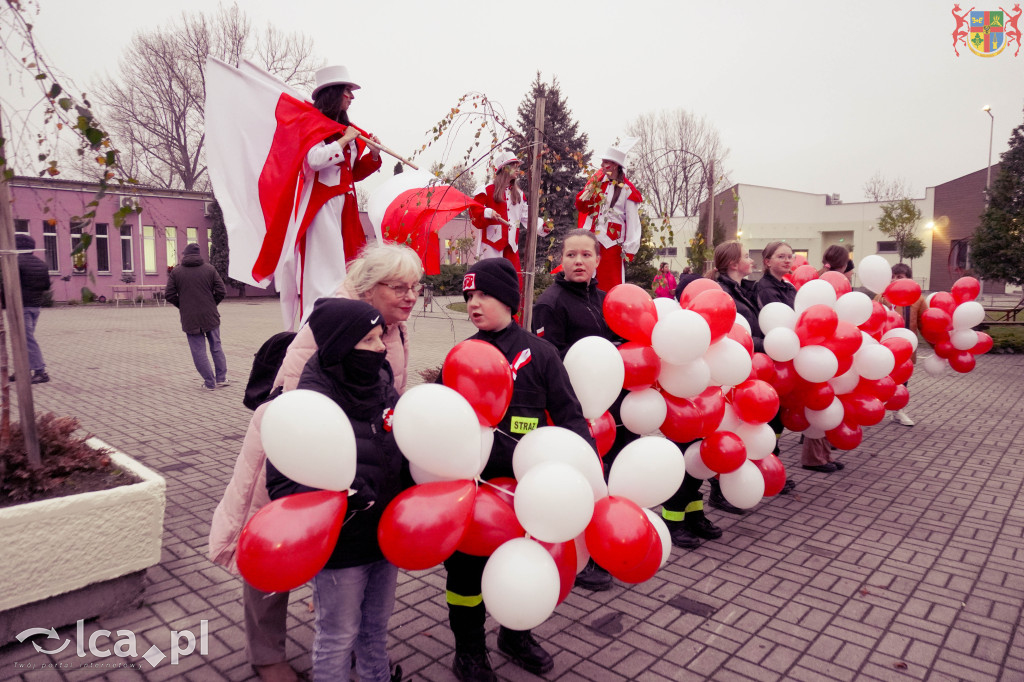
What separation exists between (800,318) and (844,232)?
47.6 metres

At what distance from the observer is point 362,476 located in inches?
85.6

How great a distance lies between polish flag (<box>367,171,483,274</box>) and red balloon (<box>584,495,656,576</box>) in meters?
2.01

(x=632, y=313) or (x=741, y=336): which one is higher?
(x=632, y=313)

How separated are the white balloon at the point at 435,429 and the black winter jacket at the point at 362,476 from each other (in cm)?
11

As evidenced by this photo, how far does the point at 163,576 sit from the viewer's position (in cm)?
374

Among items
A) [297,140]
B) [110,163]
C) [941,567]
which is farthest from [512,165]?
[941,567]

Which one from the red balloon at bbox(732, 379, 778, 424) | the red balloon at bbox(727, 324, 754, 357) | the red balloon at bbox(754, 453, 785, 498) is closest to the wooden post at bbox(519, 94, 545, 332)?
the red balloon at bbox(727, 324, 754, 357)

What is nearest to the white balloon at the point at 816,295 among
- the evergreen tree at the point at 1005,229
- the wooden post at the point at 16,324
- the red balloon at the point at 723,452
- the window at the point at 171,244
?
the red balloon at the point at 723,452

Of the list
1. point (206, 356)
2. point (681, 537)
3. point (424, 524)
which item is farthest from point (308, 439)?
point (206, 356)

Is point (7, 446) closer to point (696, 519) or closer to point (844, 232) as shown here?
point (696, 519)

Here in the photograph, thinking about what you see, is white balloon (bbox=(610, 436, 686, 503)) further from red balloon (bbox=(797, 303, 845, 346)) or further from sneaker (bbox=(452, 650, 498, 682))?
red balloon (bbox=(797, 303, 845, 346))

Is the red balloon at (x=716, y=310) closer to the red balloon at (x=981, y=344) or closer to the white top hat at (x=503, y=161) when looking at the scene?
the white top hat at (x=503, y=161)

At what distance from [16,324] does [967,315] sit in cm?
745

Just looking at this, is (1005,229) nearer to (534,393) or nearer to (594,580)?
(594,580)
